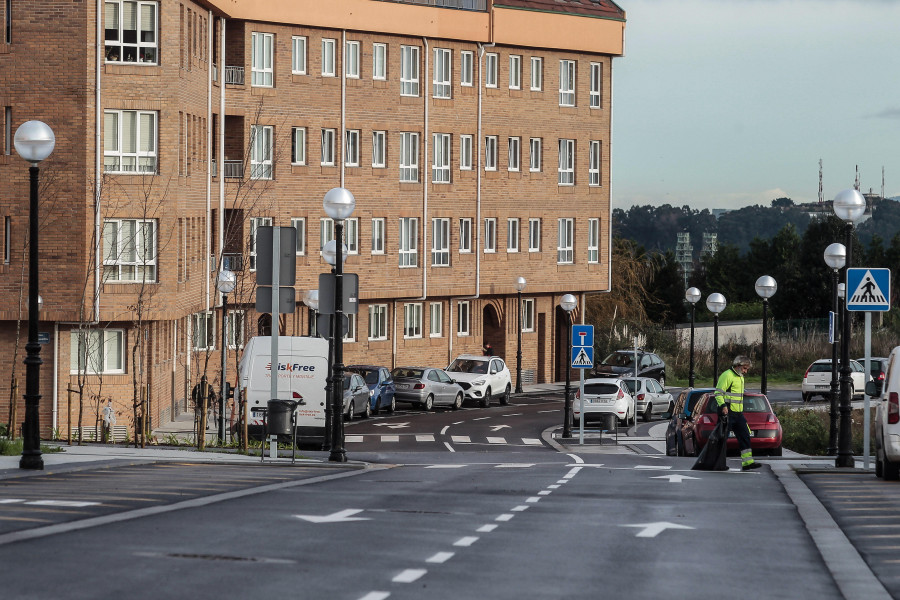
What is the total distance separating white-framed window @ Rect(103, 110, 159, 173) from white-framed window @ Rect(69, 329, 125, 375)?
13.8 feet

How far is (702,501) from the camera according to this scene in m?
16.9

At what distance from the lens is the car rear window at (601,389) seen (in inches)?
1761

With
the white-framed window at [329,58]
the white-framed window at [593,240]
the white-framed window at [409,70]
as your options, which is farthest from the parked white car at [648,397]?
the white-framed window at [593,240]

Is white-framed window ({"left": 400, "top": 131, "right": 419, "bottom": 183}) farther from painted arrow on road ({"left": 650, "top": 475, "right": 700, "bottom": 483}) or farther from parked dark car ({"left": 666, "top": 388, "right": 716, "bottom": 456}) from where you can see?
painted arrow on road ({"left": 650, "top": 475, "right": 700, "bottom": 483})

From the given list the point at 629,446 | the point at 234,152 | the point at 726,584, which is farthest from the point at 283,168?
the point at 726,584

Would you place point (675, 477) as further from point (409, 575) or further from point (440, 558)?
point (409, 575)

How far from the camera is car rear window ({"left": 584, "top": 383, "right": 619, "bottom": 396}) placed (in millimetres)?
44719

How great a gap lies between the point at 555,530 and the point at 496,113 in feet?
169

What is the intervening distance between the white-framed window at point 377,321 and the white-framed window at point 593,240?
11.6 m

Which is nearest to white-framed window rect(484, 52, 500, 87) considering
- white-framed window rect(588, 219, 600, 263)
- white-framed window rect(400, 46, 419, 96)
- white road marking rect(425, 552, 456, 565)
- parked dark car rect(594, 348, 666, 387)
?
white-framed window rect(400, 46, 419, 96)

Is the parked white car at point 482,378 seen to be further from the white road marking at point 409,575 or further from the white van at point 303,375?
the white road marking at point 409,575

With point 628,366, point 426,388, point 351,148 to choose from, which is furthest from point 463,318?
point 426,388

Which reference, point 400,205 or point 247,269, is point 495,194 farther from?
point 247,269

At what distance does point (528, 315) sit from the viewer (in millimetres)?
68375
